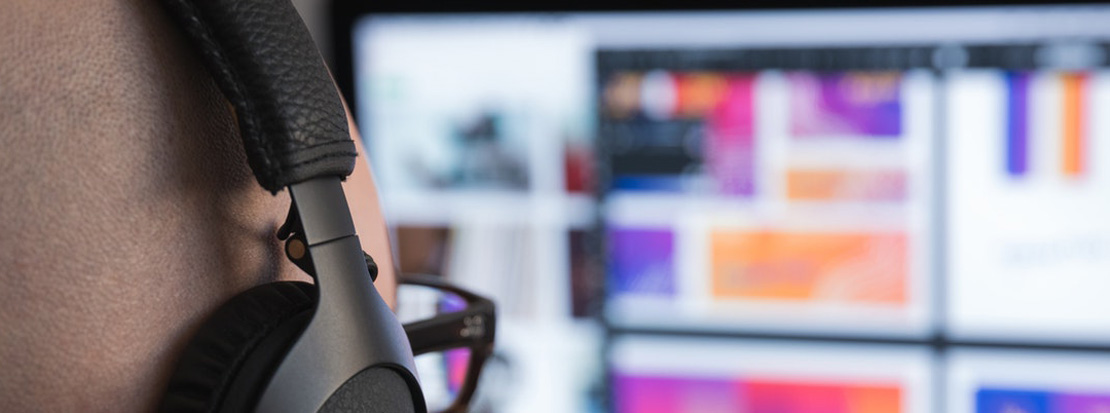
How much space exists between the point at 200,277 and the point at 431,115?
1031 mm

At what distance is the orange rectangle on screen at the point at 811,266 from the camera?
→ 45.4 inches

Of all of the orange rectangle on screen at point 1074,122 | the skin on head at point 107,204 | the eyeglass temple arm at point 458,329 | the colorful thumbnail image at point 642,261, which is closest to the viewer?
the skin on head at point 107,204

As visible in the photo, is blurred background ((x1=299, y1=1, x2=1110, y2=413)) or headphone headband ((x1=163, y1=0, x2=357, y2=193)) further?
blurred background ((x1=299, y1=1, x2=1110, y2=413))

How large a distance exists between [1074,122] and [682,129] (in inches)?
14.3

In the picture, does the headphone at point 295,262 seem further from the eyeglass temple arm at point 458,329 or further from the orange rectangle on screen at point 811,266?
the orange rectangle on screen at point 811,266

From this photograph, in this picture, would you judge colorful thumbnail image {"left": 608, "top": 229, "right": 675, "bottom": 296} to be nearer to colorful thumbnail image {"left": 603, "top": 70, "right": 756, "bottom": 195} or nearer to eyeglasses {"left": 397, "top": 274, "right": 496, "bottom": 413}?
colorful thumbnail image {"left": 603, "top": 70, "right": 756, "bottom": 195}

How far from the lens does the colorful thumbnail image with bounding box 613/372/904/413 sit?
48.0 inches

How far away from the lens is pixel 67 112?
0.20m

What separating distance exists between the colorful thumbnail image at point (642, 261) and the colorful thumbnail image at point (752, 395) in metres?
0.11

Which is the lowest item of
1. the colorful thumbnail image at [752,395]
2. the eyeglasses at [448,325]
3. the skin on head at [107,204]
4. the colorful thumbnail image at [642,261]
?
the colorful thumbnail image at [752,395]

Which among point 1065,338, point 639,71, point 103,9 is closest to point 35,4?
point 103,9

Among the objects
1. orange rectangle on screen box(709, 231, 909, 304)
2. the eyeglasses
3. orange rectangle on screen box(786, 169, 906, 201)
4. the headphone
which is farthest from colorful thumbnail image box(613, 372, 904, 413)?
the headphone

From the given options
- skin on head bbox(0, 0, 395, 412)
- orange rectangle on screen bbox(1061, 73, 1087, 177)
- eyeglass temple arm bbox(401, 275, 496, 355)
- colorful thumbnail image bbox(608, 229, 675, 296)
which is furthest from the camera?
colorful thumbnail image bbox(608, 229, 675, 296)

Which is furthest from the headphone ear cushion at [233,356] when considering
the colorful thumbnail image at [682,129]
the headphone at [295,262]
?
the colorful thumbnail image at [682,129]
